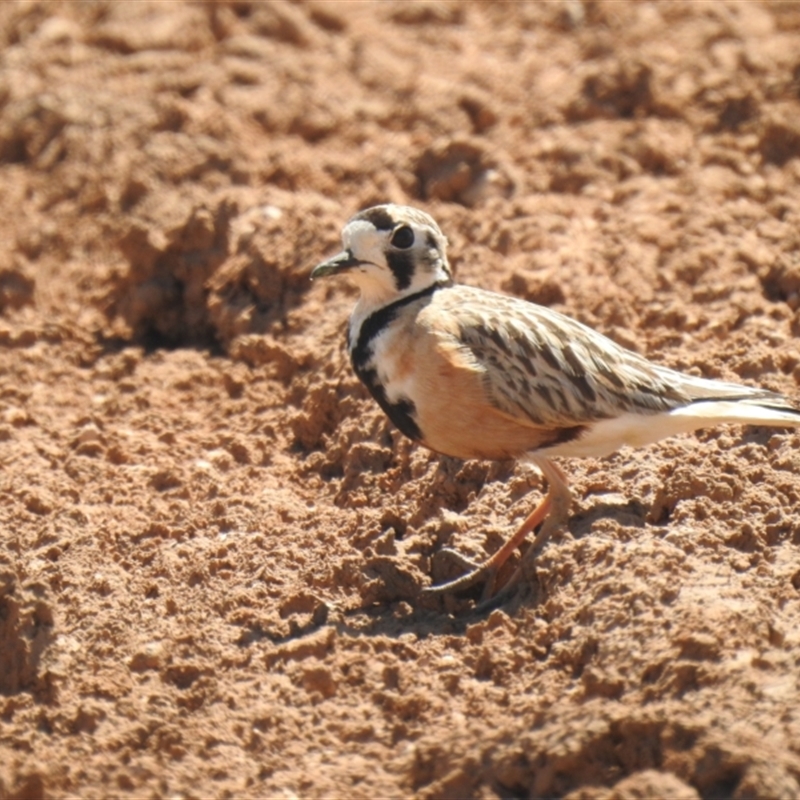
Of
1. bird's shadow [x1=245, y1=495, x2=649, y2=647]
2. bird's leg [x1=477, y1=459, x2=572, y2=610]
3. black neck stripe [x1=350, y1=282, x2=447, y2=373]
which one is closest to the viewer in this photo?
bird's shadow [x1=245, y1=495, x2=649, y2=647]

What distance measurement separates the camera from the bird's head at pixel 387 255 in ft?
22.5

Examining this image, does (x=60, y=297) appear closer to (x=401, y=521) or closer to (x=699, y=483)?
(x=401, y=521)

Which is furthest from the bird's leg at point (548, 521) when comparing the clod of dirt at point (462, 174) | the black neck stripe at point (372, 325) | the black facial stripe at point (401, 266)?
Answer: the clod of dirt at point (462, 174)

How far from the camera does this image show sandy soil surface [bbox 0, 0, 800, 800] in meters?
5.53

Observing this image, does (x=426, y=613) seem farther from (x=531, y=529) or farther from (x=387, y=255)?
(x=387, y=255)

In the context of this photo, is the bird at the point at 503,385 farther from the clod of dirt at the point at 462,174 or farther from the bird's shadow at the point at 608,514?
the clod of dirt at the point at 462,174

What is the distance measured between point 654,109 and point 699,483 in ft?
13.5

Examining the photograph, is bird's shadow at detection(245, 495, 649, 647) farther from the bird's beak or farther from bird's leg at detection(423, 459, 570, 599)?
the bird's beak

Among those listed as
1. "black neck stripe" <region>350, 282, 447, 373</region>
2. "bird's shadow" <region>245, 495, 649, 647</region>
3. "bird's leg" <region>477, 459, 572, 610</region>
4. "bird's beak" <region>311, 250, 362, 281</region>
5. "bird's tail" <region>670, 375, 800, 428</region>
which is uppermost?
"bird's beak" <region>311, 250, 362, 281</region>

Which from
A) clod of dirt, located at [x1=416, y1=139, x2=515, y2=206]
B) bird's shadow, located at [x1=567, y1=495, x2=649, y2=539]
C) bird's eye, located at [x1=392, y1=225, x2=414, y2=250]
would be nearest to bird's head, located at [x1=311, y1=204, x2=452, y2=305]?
bird's eye, located at [x1=392, y1=225, x2=414, y2=250]

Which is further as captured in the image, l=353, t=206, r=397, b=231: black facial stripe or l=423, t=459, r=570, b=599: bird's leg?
l=353, t=206, r=397, b=231: black facial stripe

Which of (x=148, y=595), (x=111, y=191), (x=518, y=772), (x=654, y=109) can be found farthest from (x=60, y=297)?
(x=518, y=772)

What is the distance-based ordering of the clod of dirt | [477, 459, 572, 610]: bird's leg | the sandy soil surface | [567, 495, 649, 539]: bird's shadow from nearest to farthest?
the sandy soil surface, [477, 459, 572, 610]: bird's leg, [567, 495, 649, 539]: bird's shadow, the clod of dirt

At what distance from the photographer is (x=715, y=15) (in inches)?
417
